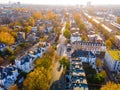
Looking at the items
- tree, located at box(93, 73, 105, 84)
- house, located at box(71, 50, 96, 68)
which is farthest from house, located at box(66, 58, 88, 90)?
house, located at box(71, 50, 96, 68)

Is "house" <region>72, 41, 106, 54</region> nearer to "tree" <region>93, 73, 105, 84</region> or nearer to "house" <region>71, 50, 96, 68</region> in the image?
"house" <region>71, 50, 96, 68</region>

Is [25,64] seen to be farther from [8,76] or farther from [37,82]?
[37,82]

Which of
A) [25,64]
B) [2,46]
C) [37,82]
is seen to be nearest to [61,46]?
[2,46]

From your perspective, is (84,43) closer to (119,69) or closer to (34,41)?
(119,69)

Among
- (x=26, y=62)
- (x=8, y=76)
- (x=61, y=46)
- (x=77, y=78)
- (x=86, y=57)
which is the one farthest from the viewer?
(x=61, y=46)

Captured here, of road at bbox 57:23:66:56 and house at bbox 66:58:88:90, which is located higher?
house at bbox 66:58:88:90

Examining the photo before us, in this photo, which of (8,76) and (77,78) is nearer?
(77,78)

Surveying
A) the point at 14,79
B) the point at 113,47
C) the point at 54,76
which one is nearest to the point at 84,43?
the point at 113,47

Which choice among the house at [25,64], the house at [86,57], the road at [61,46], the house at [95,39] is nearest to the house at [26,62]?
the house at [25,64]
